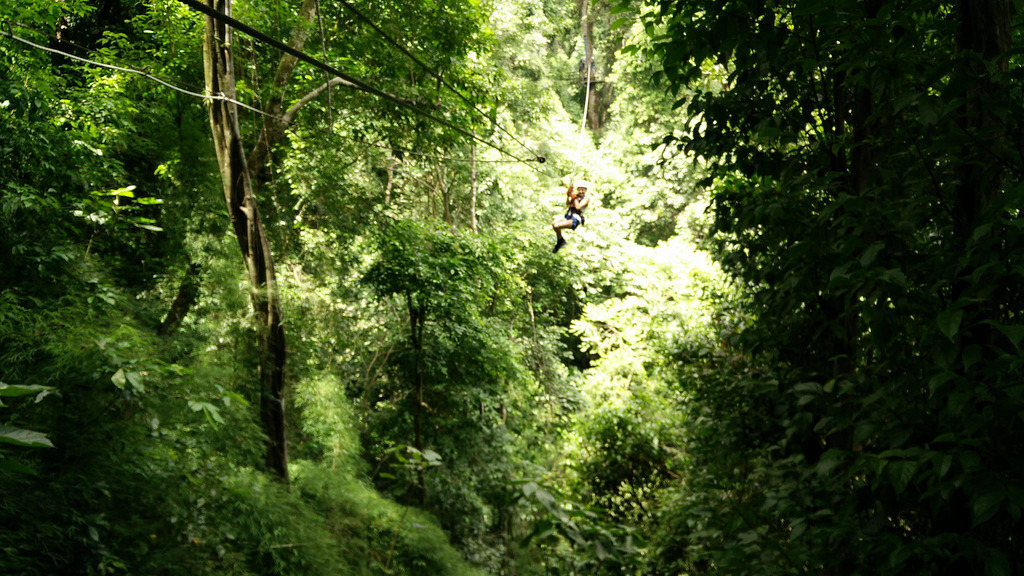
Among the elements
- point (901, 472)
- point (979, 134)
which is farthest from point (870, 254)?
point (901, 472)

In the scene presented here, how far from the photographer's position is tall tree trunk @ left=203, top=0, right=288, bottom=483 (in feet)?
14.2

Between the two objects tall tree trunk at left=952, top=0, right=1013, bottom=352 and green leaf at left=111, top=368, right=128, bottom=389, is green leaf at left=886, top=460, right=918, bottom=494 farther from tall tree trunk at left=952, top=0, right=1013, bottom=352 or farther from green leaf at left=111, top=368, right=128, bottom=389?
green leaf at left=111, top=368, right=128, bottom=389

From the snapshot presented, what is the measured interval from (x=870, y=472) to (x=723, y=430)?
65.8 inches

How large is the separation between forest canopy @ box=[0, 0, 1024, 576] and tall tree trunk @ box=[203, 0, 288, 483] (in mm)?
22

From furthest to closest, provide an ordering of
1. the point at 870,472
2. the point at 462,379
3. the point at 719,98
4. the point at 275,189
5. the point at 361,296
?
1. the point at 361,296
2. the point at 462,379
3. the point at 275,189
4. the point at 719,98
5. the point at 870,472

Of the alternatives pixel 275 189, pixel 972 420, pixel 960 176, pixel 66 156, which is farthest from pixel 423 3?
pixel 972 420

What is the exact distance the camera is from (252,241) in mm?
4570

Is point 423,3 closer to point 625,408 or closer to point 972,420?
point 625,408

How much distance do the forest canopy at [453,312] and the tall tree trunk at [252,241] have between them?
22 millimetres

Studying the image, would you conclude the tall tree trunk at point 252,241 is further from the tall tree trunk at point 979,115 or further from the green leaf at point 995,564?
the green leaf at point 995,564

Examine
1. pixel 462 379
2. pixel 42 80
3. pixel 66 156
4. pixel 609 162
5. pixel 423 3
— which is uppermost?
pixel 609 162

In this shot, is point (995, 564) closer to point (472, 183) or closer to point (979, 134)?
point (979, 134)

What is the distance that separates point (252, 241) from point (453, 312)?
315cm

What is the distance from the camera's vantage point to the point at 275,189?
641 cm
